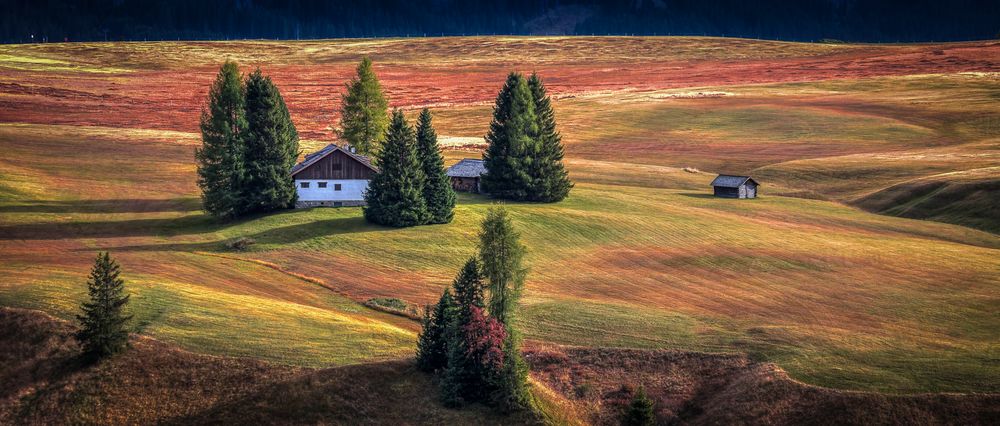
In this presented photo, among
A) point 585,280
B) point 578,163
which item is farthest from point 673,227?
point 578,163

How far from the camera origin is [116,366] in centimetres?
4328

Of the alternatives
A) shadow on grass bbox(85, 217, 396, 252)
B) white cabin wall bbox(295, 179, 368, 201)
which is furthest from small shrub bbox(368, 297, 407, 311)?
white cabin wall bbox(295, 179, 368, 201)

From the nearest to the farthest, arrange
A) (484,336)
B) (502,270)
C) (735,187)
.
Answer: (484,336) → (502,270) → (735,187)

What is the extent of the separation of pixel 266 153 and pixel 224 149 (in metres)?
3.91

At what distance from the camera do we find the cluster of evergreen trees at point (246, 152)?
8469 centimetres

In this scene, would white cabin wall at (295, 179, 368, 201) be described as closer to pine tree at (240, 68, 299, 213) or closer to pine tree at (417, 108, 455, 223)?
pine tree at (240, 68, 299, 213)

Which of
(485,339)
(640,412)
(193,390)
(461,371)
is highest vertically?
(485,339)

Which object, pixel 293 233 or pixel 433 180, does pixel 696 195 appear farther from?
pixel 293 233

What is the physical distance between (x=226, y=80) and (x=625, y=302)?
1962 inches

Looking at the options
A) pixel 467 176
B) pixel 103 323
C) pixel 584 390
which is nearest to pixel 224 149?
pixel 467 176

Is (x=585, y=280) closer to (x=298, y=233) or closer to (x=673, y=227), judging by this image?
(x=673, y=227)

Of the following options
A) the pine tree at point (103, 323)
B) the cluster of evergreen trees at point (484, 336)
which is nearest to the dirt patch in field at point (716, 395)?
the cluster of evergreen trees at point (484, 336)

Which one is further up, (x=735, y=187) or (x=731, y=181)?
(x=731, y=181)

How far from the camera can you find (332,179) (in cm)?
8888
